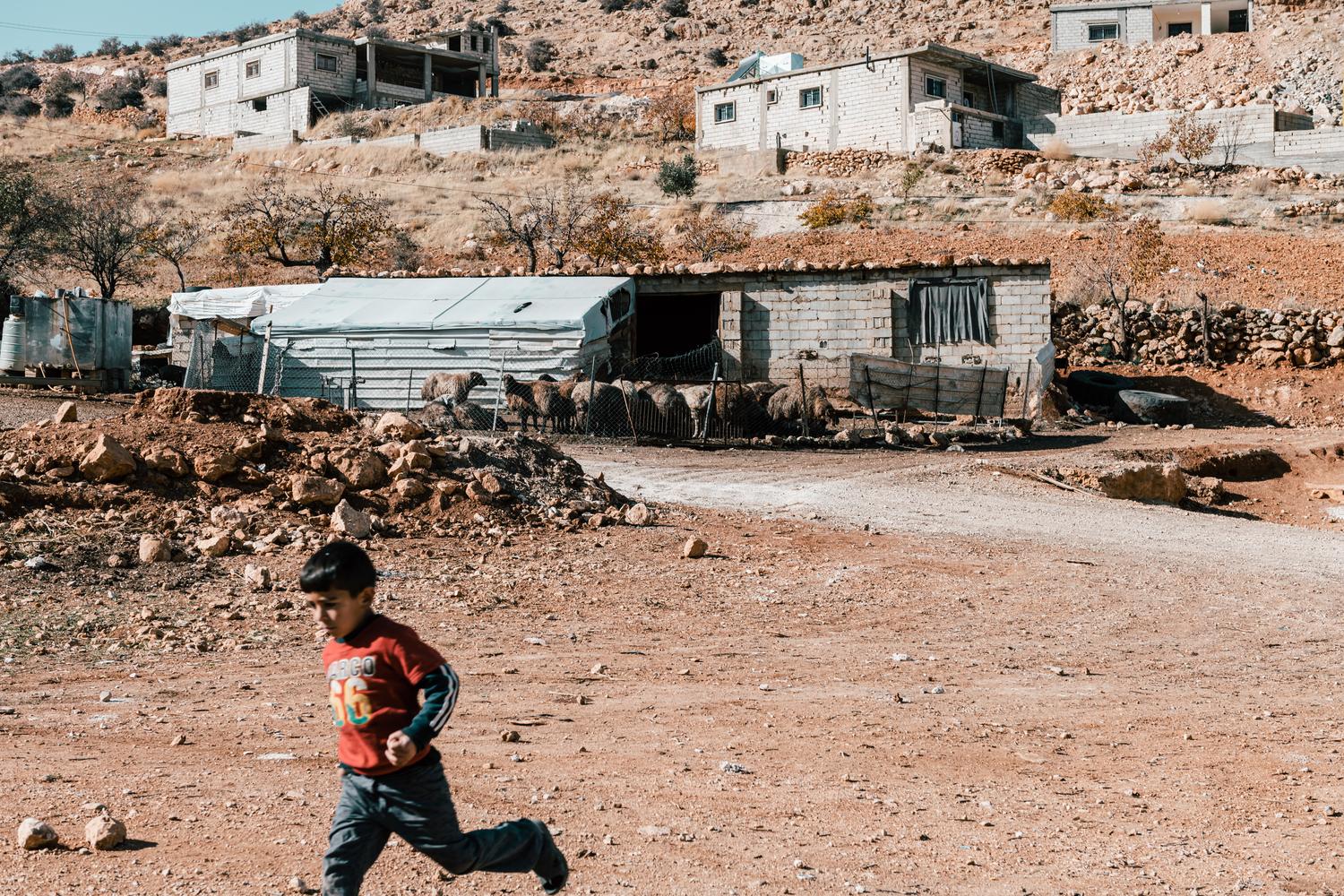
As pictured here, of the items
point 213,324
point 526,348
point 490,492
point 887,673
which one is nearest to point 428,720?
point 887,673

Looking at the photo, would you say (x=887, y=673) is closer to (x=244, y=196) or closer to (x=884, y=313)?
(x=884, y=313)

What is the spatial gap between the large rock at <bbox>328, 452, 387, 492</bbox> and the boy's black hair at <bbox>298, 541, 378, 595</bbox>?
950 cm

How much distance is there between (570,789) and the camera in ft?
18.1

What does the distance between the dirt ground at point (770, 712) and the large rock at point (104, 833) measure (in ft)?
0.34

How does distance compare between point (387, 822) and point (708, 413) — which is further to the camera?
point (708, 413)

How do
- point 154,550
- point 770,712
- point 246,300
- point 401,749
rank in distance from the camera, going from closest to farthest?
point 401,749 < point 770,712 < point 154,550 < point 246,300

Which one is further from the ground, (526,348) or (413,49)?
(413,49)

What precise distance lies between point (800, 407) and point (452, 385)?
6515 mm

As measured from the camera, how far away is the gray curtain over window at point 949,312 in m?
24.2

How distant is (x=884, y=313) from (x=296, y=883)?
21.3 meters

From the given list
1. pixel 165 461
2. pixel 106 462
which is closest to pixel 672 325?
pixel 165 461

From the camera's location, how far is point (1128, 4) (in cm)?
5956

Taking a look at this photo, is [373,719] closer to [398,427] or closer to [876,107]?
[398,427]

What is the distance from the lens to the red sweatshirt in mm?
3518
